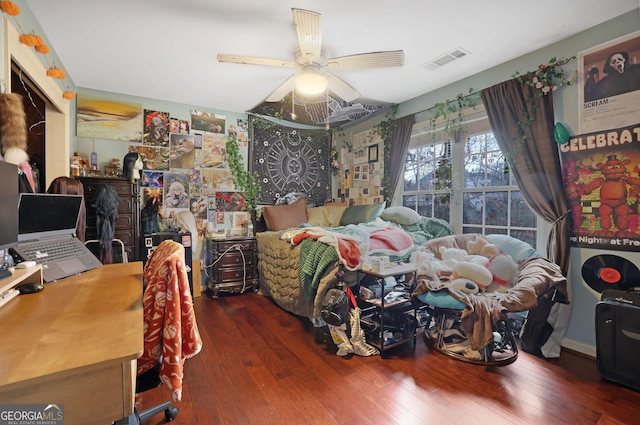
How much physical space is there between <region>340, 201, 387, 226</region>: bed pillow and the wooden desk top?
2.66 metres

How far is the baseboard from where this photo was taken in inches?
84.0

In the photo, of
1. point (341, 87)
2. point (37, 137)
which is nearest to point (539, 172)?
point (341, 87)

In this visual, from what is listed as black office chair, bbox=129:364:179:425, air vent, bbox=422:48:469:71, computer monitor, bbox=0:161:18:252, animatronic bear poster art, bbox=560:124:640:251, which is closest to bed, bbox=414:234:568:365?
animatronic bear poster art, bbox=560:124:640:251

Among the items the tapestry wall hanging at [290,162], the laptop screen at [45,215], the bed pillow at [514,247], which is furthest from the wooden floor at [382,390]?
the tapestry wall hanging at [290,162]

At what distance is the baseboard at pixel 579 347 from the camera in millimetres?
2135

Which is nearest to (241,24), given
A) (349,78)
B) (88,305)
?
(349,78)

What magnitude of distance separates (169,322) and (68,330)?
0.32 meters

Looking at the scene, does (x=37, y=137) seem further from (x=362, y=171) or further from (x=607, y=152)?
(x=607, y=152)

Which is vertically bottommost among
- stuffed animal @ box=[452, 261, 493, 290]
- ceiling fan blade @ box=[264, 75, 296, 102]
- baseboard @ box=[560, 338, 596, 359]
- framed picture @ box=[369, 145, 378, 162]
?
baseboard @ box=[560, 338, 596, 359]

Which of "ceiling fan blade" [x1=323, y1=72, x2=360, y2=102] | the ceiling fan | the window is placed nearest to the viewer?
the ceiling fan

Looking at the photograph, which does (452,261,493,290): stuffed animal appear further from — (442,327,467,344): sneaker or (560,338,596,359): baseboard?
(560,338,596,359): baseboard

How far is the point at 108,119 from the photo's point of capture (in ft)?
10.8

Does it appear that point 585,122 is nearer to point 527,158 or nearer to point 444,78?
point 527,158

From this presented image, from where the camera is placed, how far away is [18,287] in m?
1.22
